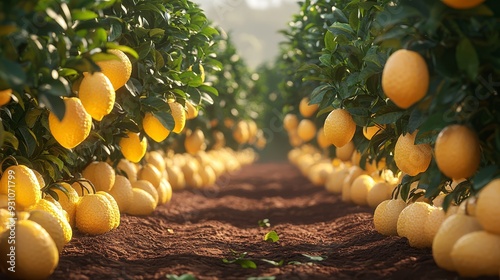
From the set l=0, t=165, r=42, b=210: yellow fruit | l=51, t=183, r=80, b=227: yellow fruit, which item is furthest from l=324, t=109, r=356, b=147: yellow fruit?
l=0, t=165, r=42, b=210: yellow fruit

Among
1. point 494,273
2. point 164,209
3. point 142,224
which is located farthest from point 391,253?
point 164,209

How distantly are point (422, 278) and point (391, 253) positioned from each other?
729mm

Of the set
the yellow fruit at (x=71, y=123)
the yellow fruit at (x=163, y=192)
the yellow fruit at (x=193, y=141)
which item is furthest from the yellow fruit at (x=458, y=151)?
the yellow fruit at (x=193, y=141)

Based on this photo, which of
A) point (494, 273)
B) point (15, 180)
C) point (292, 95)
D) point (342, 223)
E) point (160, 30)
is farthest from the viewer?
point (292, 95)

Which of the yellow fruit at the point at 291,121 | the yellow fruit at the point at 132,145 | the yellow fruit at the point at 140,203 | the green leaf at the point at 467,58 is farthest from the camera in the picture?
the yellow fruit at the point at 291,121

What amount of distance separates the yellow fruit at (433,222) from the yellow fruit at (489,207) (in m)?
0.63

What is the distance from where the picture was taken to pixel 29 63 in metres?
2.89

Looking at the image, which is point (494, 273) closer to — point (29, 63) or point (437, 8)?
point (437, 8)

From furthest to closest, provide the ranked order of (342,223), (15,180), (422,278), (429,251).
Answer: (342,223) < (429,251) < (15,180) < (422,278)

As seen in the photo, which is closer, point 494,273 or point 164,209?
point 494,273

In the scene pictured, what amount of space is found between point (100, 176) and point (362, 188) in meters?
2.92

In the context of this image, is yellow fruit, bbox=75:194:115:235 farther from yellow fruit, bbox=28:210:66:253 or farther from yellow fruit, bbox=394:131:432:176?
yellow fruit, bbox=394:131:432:176

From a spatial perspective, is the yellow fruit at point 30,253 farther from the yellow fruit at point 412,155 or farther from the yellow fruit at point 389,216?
the yellow fruit at point 389,216

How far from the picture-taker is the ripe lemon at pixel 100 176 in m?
4.70
